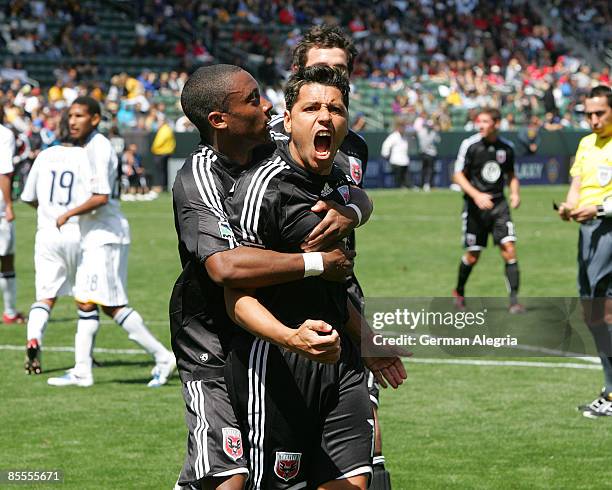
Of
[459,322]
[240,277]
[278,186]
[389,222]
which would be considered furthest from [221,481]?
[389,222]

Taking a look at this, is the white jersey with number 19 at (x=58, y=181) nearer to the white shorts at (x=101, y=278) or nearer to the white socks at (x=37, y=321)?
the white shorts at (x=101, y=278)

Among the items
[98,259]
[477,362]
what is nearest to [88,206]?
[98,259]

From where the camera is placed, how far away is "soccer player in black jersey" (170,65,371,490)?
15.4 ft

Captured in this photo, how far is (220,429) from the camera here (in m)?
4.96

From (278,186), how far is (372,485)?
1.69 m

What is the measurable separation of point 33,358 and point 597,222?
5043 mm

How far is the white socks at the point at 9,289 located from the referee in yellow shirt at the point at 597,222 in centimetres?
712

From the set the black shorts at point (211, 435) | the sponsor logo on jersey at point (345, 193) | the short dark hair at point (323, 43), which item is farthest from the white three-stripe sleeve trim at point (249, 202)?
the short dark hair at point (323, 43)

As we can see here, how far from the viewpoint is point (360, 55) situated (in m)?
48.2

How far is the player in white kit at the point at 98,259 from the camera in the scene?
10.3 meters

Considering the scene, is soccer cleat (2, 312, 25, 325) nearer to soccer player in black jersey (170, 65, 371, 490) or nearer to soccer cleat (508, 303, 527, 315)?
soccer cleat (508, 303, 527, 315)

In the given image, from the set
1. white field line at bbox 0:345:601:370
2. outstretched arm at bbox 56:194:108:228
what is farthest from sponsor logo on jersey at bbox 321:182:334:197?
white field line at bbox 0:345:601:370

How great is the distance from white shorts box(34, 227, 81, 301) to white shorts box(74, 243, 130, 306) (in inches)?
16.3

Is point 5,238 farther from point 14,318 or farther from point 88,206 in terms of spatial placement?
point 88,206
